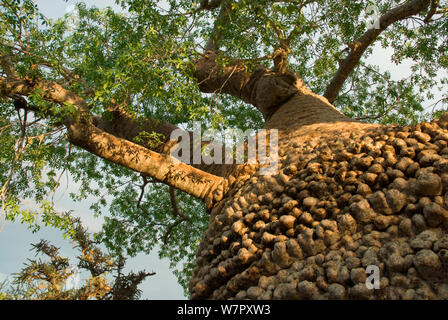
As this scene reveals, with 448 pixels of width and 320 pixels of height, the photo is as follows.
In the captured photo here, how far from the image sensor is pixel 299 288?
168 cm

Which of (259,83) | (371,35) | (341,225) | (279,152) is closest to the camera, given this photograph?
(341,225)

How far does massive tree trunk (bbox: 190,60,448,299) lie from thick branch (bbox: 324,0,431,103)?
2.99m

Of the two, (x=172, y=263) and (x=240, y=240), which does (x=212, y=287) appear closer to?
(x=240, y=240)

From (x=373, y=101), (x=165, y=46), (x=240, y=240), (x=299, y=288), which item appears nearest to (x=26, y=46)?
(x=165, y=46)

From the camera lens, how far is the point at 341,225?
73.2 inches

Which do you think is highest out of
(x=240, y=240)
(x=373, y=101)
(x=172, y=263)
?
(x=373, y=101)

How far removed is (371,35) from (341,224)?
4.55 metres

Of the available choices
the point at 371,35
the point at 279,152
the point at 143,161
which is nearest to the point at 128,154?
the point at 143,161

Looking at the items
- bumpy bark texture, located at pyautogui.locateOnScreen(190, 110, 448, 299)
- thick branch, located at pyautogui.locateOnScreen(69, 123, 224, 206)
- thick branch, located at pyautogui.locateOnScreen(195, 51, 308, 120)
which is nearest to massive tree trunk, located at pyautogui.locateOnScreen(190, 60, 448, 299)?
bumpy bark texture, located at pyautogui.locateOnScreen(190, 110, 448, 299)

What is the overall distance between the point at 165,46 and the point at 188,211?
521cm

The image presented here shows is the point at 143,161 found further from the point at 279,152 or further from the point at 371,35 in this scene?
the point at 371,35

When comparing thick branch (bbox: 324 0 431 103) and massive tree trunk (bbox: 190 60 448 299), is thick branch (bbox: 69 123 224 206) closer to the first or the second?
massive tree trunk (bbox: 190 60 448 299)

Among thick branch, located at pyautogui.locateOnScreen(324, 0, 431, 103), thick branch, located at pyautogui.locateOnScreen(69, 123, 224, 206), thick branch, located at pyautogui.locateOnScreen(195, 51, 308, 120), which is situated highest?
thick branch, located at pyautogui.locateOnScreen(324, 0, 431, 103)

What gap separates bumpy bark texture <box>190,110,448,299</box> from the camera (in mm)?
1516
